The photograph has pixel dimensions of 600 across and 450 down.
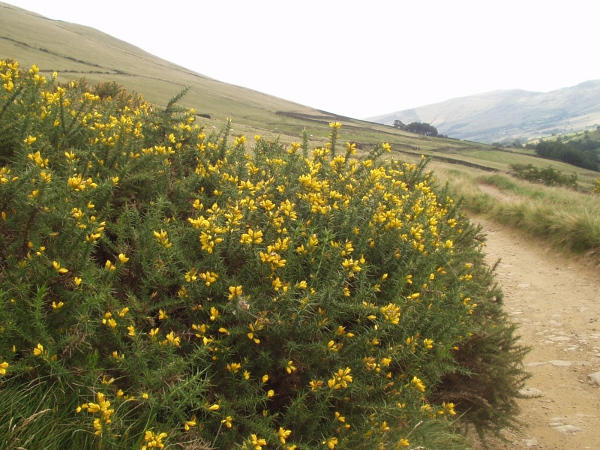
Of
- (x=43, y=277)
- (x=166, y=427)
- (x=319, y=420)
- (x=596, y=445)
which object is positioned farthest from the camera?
(x=596, y=445)

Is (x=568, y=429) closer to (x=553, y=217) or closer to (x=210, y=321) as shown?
(x=210, y=321)

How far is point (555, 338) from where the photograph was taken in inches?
202

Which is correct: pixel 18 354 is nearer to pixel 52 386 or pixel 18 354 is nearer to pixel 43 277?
pixel 52 386

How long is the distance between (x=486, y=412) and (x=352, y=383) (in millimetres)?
1570

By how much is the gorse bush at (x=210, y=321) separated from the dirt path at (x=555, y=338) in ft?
2.98

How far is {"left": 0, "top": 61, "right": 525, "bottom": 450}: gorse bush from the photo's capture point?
178 cm

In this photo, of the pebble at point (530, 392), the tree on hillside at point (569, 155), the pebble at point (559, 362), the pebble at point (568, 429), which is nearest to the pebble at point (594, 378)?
the pebble at point (559, 362)

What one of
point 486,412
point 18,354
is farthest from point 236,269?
point 486,412

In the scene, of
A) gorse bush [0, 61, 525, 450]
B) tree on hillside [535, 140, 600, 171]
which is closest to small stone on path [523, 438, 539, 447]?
gorse bush [0, 61, 525, 450]

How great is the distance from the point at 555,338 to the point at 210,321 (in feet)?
16.0

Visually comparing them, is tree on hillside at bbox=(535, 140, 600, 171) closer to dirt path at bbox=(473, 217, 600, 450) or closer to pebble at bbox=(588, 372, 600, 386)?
dirt path at bbox=(473, 217, 600, 450)

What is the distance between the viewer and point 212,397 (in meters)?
2.04

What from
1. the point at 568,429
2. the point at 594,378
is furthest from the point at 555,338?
the point at 568,429

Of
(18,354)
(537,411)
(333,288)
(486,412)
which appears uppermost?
(333,288)
